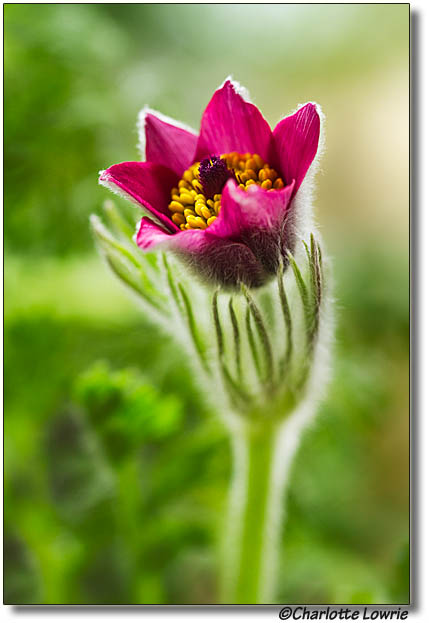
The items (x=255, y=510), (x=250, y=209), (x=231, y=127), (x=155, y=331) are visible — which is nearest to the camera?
(x=250, y=209)

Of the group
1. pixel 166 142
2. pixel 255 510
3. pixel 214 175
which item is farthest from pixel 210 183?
pixel 255 510

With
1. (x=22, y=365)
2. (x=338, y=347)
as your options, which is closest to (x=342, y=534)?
(x=338, y=347)

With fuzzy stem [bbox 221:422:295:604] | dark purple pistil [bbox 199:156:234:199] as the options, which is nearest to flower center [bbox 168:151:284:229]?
dark purple pistil [bbox 199:156:234:199]

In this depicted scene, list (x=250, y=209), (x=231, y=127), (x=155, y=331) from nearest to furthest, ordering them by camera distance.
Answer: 1. (x=250, y=209)
2. (x=231, y=127)
3. (x=155, y=331)

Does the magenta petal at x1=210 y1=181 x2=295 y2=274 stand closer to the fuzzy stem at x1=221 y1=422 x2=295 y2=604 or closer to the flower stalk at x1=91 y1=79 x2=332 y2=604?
the flower stalk at x1=91 y1=79 x2=332 y2=604

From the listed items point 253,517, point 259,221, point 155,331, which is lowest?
point 253,517

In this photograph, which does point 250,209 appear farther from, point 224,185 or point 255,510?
point 255,510
